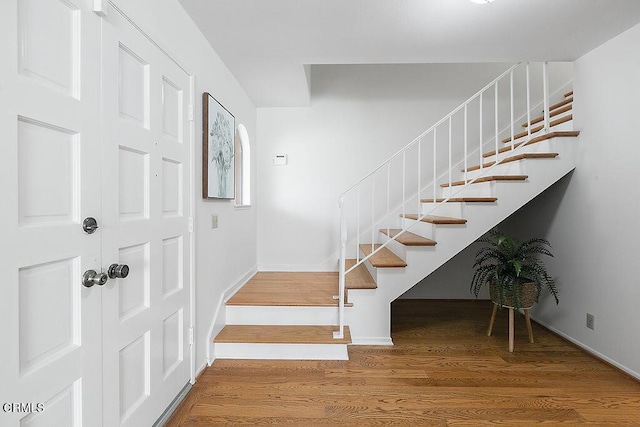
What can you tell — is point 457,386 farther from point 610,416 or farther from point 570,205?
point 570,205

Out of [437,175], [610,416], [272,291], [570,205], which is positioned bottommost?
[610,416]

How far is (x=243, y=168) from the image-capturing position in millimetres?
3779

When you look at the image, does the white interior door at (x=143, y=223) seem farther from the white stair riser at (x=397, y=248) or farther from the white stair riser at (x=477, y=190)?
the white stair riser at (x=477, y=190)

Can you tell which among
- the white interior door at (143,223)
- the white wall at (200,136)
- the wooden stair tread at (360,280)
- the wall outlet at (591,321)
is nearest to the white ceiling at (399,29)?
the white wall at (200,136)

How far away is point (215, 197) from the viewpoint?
2408 mm

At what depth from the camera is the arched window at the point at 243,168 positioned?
141 inches

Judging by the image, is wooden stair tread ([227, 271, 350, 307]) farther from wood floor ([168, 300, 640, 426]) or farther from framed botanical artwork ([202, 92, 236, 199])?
framed botanical artwork ([202, 92, 236, 199])

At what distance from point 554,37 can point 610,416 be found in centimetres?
241

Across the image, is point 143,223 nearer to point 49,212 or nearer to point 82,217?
point 82,217

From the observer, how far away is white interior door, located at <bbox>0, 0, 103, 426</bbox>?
0.91 m

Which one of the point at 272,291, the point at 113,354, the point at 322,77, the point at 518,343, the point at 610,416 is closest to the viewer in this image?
the point at 113,354

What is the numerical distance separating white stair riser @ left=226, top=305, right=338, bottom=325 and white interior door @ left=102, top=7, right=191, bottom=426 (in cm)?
73

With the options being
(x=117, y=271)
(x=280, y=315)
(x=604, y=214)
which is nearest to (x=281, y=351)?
(x=280, y=315)

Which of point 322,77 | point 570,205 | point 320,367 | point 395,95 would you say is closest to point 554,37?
point 570,205
